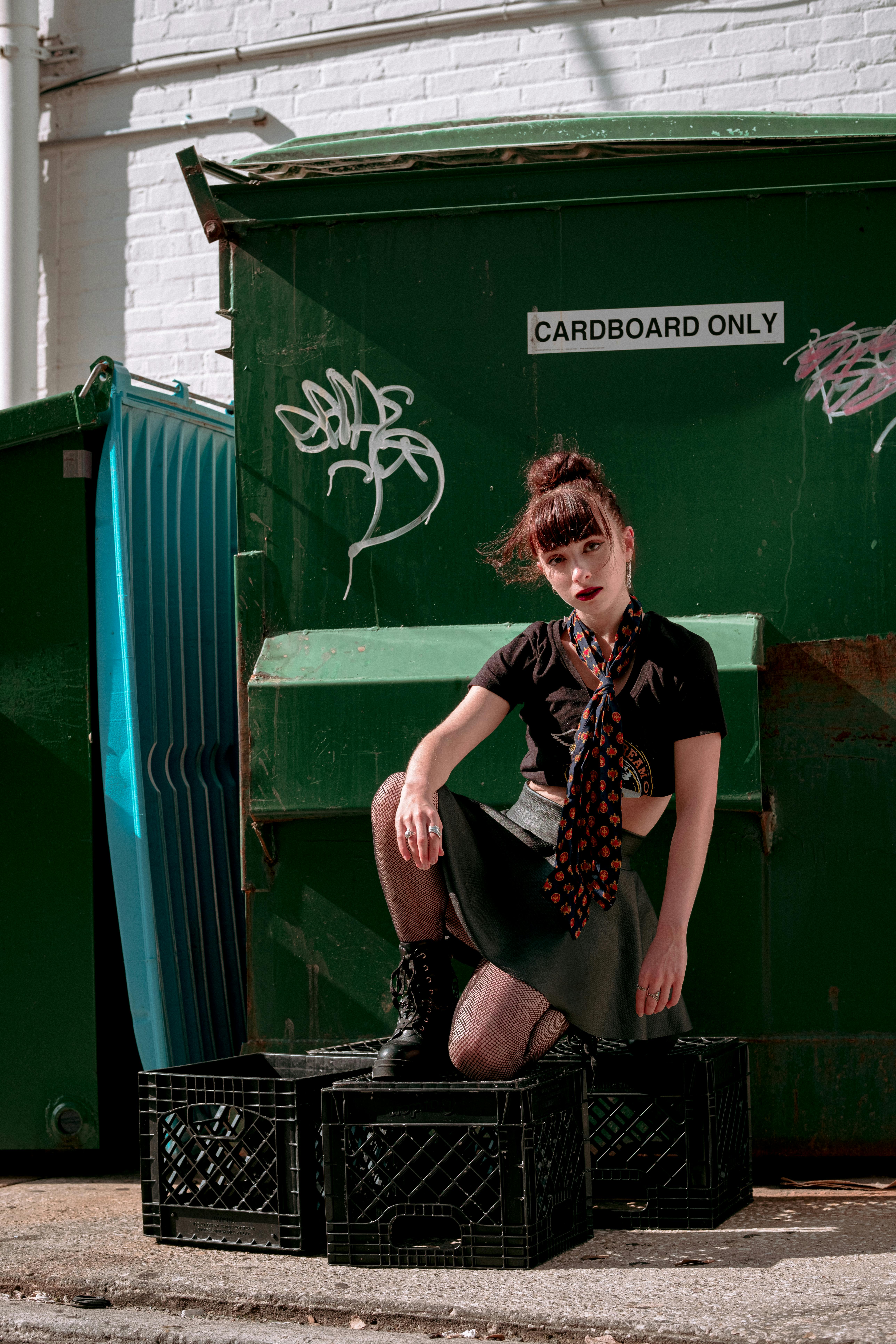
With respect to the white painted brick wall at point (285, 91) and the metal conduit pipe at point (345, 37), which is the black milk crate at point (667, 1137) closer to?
the white painted brick wall at point (285, 91)

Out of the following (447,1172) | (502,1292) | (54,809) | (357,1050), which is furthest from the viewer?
(54,809)

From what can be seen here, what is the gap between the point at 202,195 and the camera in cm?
336

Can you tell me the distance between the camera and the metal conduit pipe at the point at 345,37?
5750 millimetres

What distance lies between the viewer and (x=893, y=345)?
321 cm

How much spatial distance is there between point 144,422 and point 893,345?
1879mm

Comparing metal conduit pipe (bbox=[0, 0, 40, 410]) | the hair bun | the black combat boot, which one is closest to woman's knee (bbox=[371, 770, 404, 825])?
the black combat boot

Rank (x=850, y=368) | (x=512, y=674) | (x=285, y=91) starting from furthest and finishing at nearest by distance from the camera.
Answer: (x=285, y=91), (x=850, y=368), (x=512, y=674)

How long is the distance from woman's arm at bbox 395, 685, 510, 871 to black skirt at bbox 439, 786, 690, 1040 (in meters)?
0.06

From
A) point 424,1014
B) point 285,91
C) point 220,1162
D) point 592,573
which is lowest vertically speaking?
point 220,1162

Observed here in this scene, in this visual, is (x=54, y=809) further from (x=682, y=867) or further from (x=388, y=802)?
(x=682, y=867)

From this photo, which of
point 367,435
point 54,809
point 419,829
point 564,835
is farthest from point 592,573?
point 54,809

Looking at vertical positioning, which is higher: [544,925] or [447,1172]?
[544,925]

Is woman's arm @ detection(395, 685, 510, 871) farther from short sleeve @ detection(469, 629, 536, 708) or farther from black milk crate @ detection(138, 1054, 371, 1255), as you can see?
black milk crate @ detection(138, 1054, 371, 1255)

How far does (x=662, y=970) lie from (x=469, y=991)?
36 cm
